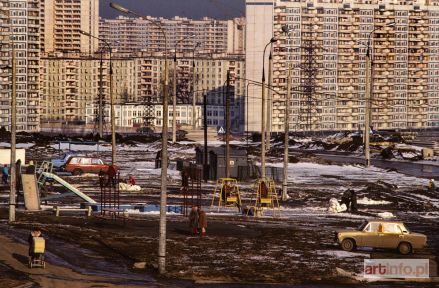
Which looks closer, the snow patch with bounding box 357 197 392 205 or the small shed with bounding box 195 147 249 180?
the snow patch with bounding box 357 197 392 205

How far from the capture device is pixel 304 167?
90.2 m

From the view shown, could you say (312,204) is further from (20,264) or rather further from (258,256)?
(20,264)

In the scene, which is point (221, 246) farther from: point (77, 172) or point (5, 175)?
point (77, 172)

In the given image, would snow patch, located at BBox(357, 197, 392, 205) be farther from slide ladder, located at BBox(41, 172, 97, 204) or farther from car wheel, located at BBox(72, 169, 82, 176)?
car wheel, located at BBox(72, 169, 82, 176)

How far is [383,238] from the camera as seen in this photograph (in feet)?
127

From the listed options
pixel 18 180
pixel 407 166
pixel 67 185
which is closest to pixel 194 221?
pixel 67 185

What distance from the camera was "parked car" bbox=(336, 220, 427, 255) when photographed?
38688 millimetres

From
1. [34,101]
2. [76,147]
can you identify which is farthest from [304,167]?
[34,101]

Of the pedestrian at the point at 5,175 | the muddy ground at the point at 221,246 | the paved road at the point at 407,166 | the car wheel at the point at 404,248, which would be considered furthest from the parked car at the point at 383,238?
the paved road at the point at 407,166

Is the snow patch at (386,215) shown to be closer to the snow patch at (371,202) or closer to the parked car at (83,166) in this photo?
the snow patch at (371,202)

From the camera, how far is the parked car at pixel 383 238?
38688mm

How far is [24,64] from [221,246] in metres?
161

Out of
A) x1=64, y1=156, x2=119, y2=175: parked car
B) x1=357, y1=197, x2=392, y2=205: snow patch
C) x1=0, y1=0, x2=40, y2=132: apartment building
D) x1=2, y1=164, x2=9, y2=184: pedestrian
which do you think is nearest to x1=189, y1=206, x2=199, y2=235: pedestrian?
x1=357, y1=197, x2=392, y2=205: snow patch

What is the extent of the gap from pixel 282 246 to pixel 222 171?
3234 centimetres
